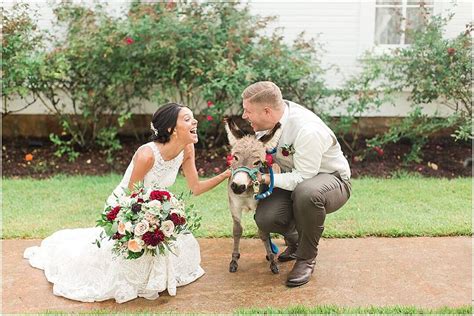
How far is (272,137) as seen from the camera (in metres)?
4.71

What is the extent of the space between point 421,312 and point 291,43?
254 inches

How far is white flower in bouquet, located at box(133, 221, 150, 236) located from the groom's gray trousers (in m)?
1.03

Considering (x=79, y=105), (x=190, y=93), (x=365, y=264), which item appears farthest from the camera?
(x=79, y=105)

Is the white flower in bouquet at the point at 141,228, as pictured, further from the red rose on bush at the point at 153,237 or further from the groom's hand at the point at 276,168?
the groom's hand at the point at 276,168

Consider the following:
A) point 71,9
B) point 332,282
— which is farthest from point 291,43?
point 332,282

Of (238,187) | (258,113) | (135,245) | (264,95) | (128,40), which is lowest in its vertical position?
(135,245)

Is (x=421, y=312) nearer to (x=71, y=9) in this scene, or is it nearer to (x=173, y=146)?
(x=173, y=146)

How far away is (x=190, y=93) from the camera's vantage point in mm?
9211

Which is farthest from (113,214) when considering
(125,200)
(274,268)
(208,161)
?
(208,161)

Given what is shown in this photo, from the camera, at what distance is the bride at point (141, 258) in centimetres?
470

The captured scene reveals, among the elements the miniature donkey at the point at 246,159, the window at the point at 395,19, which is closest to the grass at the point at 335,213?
the miniature donkey at the point at 246,159

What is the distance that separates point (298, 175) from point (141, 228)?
1.37 m

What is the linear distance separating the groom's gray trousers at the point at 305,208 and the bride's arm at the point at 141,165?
1008 mm

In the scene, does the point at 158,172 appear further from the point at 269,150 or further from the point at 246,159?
the point at 269,150
